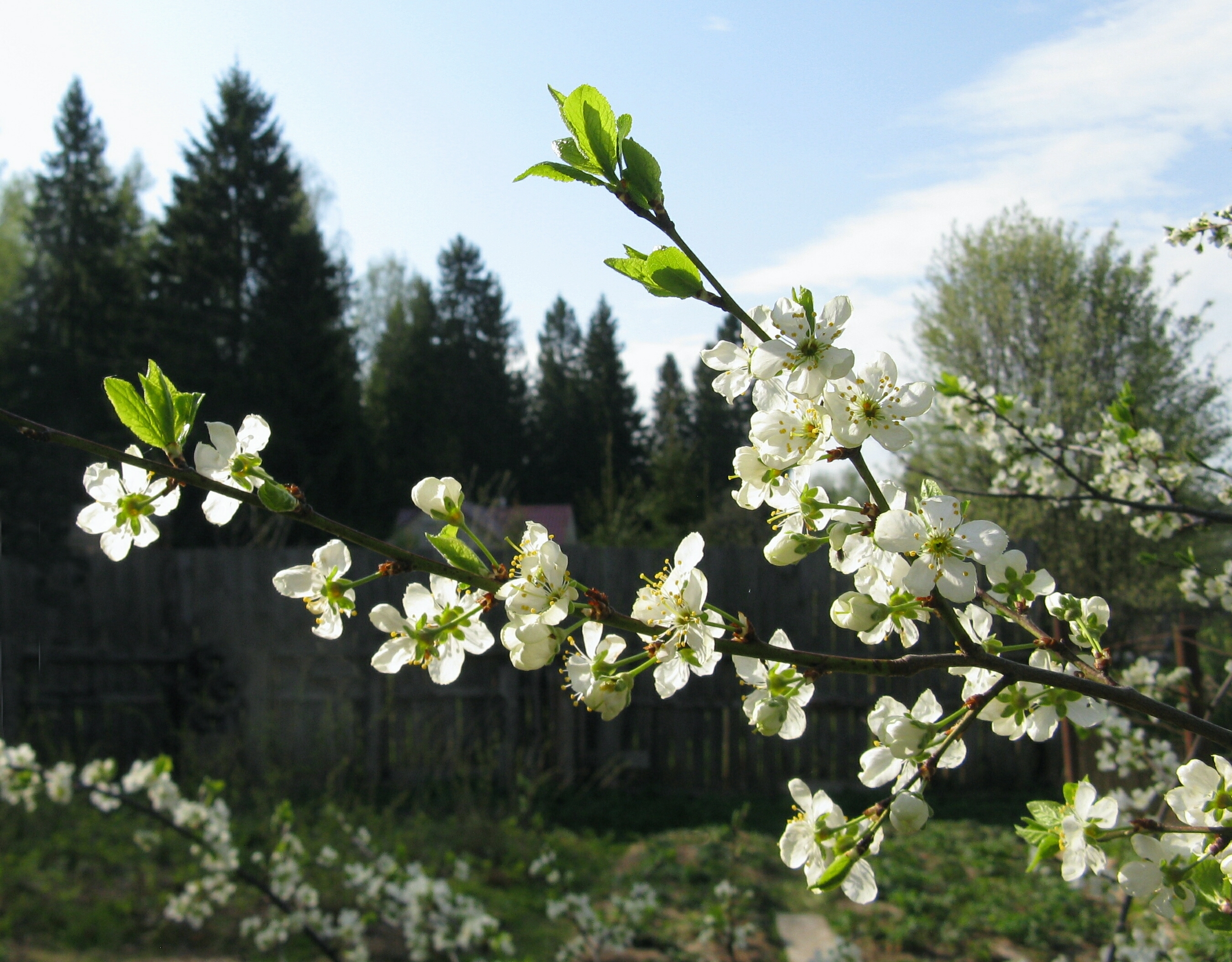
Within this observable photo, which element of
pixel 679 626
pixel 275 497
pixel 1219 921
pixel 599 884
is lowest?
pixel 599 884

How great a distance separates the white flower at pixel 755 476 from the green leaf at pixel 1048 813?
0.39 m

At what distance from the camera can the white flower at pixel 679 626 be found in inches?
31.1

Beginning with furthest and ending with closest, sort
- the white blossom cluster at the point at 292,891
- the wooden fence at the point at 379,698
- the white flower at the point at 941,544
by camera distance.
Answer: the wooden fence at the point at 379,698, the white blossom cluster at the point at 292,891, the white flower at the point at 941,544

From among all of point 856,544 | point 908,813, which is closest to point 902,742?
point 908,813

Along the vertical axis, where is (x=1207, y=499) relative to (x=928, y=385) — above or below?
above

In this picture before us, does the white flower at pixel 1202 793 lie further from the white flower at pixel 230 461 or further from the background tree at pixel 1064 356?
the background tree at pixel 1064 356

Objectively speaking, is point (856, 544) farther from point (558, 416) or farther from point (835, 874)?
point (558, 416)

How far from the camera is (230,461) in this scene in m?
0.86

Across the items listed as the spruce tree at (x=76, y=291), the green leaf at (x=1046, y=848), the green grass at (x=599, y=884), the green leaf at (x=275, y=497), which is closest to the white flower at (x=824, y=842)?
the green leaf at (x=1046, y=848)

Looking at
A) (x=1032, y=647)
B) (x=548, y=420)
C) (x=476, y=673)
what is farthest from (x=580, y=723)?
(x=548, y=420)

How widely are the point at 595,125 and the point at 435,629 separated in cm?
47

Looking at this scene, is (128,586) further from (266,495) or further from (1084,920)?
(266,495)

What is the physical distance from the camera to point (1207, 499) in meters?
7.51

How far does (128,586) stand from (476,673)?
2.50m
